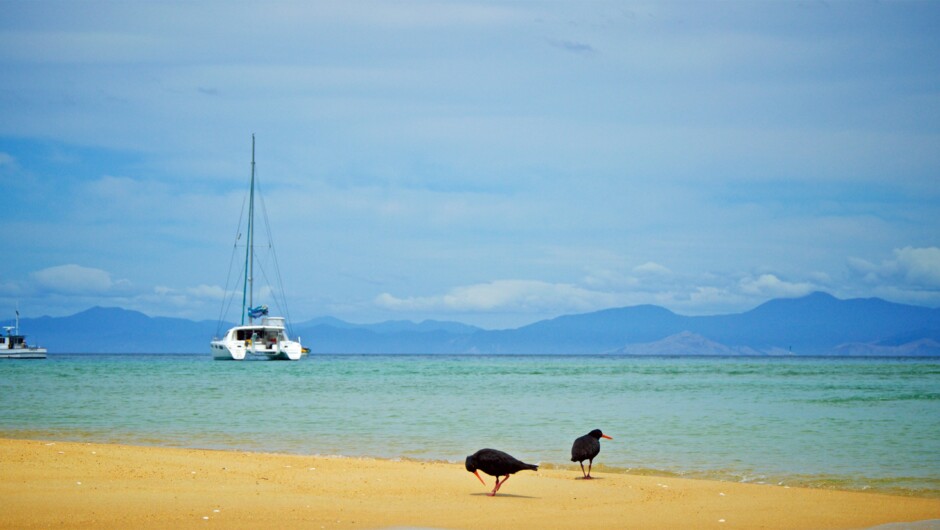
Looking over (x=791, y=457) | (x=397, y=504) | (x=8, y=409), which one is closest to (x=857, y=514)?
(x=397, y=504)

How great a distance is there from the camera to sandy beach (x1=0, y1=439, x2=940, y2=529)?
1009cm

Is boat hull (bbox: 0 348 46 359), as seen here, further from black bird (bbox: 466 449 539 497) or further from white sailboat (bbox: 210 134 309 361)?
black bird (bbox: 466 449 539 497)

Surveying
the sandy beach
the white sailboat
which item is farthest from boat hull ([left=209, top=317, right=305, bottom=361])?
the sandy beach

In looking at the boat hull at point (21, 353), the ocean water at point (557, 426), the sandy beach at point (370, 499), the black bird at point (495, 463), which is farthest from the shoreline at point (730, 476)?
the boat hull at point (21, 353)

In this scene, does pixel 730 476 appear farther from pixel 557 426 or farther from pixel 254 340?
pixel 254 340

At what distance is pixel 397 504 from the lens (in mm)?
11156

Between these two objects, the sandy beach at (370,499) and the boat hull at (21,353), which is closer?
the sandy beach at (370,499)

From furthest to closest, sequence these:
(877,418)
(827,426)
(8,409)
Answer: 1. (8,409)
2. (877,418)
3. (827,426)

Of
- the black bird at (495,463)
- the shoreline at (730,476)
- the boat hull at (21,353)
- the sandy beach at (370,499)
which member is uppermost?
the boat hull at (21,353)

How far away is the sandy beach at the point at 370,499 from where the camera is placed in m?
10.1

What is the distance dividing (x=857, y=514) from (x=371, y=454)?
354 inches

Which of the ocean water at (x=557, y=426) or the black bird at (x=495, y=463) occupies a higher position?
the black bird at (x=495, y=463)

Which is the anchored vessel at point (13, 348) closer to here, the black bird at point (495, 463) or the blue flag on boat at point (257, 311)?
the blue flag on boat at point (257, 311)

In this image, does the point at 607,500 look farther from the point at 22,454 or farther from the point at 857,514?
the point at 22,454
